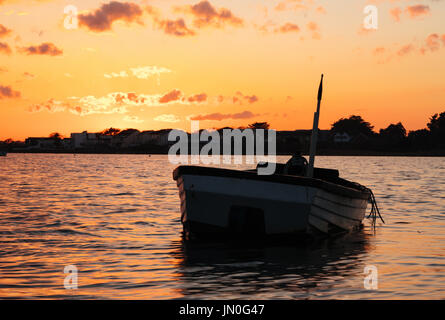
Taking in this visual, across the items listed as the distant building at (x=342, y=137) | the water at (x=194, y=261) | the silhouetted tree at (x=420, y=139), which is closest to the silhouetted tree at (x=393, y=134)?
A: the silhouetted tree at (x=420, y=139)

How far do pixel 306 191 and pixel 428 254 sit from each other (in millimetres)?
3615

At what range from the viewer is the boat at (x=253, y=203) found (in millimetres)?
16047

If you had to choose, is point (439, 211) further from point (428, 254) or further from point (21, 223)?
point (21, 223)

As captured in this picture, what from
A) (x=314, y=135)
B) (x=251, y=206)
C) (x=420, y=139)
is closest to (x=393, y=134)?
(x=420, y=139)

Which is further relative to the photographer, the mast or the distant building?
the distant building

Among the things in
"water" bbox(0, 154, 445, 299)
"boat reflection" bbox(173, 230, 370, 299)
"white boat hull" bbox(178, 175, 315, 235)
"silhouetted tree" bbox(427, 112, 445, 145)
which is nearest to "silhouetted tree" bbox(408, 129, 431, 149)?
"silhouetted tree" bbox(427, 112, 445, 145)

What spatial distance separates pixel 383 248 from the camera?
1773 centimetres

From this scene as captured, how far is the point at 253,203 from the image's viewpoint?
16.2m

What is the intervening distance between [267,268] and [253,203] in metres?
2.47

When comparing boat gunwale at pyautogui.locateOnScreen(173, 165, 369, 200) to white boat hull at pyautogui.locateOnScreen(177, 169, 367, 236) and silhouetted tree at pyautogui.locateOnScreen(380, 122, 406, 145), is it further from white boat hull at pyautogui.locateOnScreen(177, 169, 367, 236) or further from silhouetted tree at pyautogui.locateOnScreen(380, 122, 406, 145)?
silhouetted tree at pyautogui.locateOnScreen(380, 122, 406, 145)

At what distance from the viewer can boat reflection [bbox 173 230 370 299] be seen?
460 inches

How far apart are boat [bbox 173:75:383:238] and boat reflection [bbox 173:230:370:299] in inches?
20.3

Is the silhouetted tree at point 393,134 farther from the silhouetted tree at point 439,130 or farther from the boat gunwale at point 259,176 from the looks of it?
the boat gunwale at point 259,176

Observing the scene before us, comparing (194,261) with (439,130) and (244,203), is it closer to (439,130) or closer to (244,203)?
(244,203)
